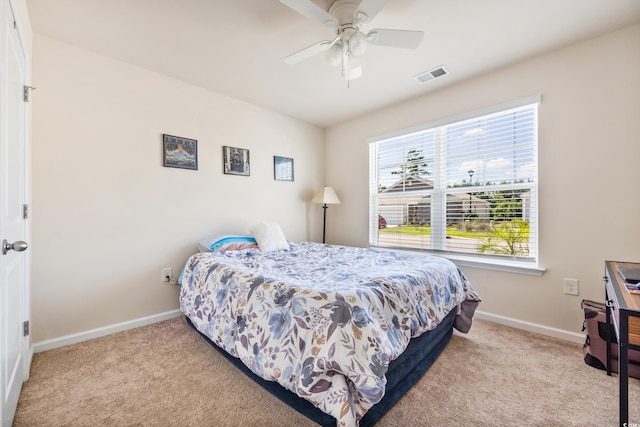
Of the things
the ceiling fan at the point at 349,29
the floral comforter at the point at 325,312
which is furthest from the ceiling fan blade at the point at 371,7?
the floral comforter at the point at 325,312

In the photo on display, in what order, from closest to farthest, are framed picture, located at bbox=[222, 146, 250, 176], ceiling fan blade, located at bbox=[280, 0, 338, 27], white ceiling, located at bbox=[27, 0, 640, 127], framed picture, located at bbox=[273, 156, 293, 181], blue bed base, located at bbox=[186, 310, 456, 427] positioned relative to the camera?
blue bed base, located at bbox=[186, 310, 456, 427] < ceiling fan blade, located at bbox=[280, 0, 338, 27] < white ceiling, located at bbox=[27, 0, 640, 127] < framed picture, located at bbox=[222, 146, 250, 176] < framed picture, located at bbox=[273, 156, 293, 181]

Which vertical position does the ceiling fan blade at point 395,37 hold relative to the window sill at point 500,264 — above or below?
above

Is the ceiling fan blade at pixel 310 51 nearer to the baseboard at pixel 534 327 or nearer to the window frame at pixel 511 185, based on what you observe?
the window frame at pixel 511 185

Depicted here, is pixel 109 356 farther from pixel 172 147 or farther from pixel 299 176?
pixel 299 176

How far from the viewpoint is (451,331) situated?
2.23 meters

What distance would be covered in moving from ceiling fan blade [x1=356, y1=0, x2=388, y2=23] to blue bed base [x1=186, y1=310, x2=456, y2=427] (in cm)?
192

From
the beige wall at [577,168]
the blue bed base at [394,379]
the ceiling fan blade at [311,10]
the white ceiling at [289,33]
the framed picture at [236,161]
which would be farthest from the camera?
the framed picture at [236,161]

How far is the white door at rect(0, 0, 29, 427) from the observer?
1139mm

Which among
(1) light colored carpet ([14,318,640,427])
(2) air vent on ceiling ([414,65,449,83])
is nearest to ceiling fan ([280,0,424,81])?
(2) air vent on ceiling ([414,65,449,83])

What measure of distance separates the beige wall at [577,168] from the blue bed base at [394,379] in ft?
3.62

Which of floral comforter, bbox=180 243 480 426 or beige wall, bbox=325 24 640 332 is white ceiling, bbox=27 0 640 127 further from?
floral comforter, bbox=180 243 480 426

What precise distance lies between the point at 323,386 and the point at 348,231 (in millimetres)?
2870

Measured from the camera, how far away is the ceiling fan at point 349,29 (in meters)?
1.51

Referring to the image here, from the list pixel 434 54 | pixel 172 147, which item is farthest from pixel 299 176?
pixel 434 54
